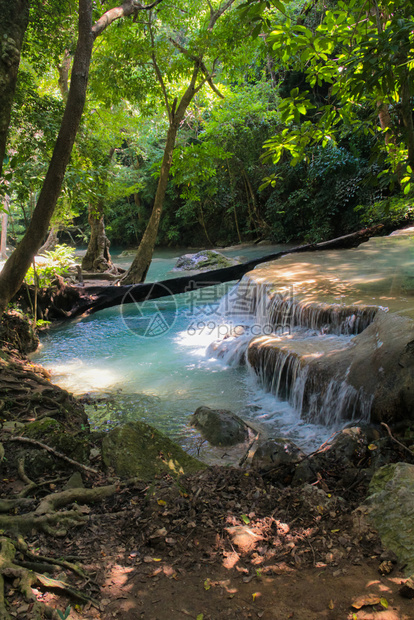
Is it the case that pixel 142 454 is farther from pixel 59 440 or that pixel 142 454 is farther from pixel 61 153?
pixel 61 153

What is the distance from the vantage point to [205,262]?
682 inches

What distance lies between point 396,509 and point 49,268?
365 inches

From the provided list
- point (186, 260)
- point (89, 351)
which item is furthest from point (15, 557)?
point (186, 260)

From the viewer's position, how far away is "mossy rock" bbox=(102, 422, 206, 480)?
364cm

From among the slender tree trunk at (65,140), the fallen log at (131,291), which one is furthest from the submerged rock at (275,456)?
the fallen log at (131,291)

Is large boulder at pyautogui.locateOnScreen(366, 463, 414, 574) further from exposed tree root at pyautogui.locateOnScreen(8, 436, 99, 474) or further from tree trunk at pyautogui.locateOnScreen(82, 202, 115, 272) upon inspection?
tree trunk at pyautogui.locateOnScreen(82, 202, 115, 272)

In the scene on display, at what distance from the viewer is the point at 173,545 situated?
2643 millimetres

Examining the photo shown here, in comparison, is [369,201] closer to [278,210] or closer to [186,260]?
[278,210]

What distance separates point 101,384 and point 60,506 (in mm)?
4443

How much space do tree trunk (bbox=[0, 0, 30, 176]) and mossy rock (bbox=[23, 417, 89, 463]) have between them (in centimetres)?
237

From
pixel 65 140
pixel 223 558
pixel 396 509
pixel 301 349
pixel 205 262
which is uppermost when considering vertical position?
pixel 65 140

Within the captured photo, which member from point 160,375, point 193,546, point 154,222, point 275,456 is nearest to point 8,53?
point 193,546

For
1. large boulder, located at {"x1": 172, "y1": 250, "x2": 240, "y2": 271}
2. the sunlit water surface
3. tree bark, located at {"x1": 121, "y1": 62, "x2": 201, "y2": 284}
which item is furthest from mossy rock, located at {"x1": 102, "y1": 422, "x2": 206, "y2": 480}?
large boulder, located at {"x1": 172, "y1": 250, "x2": 240, "y2": 271}

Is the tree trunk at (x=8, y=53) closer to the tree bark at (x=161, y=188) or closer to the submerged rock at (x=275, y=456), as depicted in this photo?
the submerged rock at (x=275, y=456)
